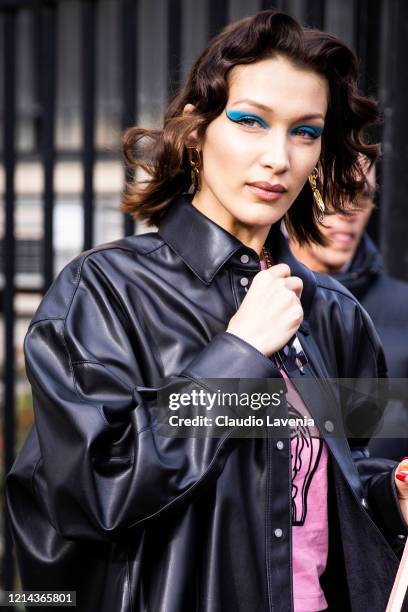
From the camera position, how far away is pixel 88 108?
304 cm

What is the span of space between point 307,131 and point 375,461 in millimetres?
618

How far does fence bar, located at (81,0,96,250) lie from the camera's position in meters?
3.04

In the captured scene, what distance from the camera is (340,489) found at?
1.62 meters

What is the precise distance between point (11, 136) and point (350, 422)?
1892 millimetres

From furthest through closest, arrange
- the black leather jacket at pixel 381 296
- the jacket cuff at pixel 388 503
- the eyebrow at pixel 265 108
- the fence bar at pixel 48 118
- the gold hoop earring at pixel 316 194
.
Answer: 1. the fence bar at pixel 48 118
2. the black leather jacket at pixel 381 296
3. the gold hoop earring at pixel 316 194
4. the jacket cuff at pixel 388 503
5. the eyebrow at pixel 265 108

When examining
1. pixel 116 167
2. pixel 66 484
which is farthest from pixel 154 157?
pixel 116 167

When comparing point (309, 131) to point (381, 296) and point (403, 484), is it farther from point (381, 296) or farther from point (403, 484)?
point (381, 296)

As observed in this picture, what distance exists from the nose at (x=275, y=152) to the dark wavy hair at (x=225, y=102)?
0.36 ft

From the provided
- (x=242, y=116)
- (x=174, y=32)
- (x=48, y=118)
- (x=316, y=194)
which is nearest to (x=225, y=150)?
(x=242, y=116)

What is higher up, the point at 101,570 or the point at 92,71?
the point at 92,71

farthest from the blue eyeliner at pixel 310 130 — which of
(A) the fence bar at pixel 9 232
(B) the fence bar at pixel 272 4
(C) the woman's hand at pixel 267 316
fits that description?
(A) the fence bar at pixel 9 232

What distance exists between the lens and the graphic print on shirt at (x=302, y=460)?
160cm

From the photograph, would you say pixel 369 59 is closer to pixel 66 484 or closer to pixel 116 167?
pixel 66 484

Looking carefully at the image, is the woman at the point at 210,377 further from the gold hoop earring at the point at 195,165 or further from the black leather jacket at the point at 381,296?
the black leather jacket at the point at 381,296
